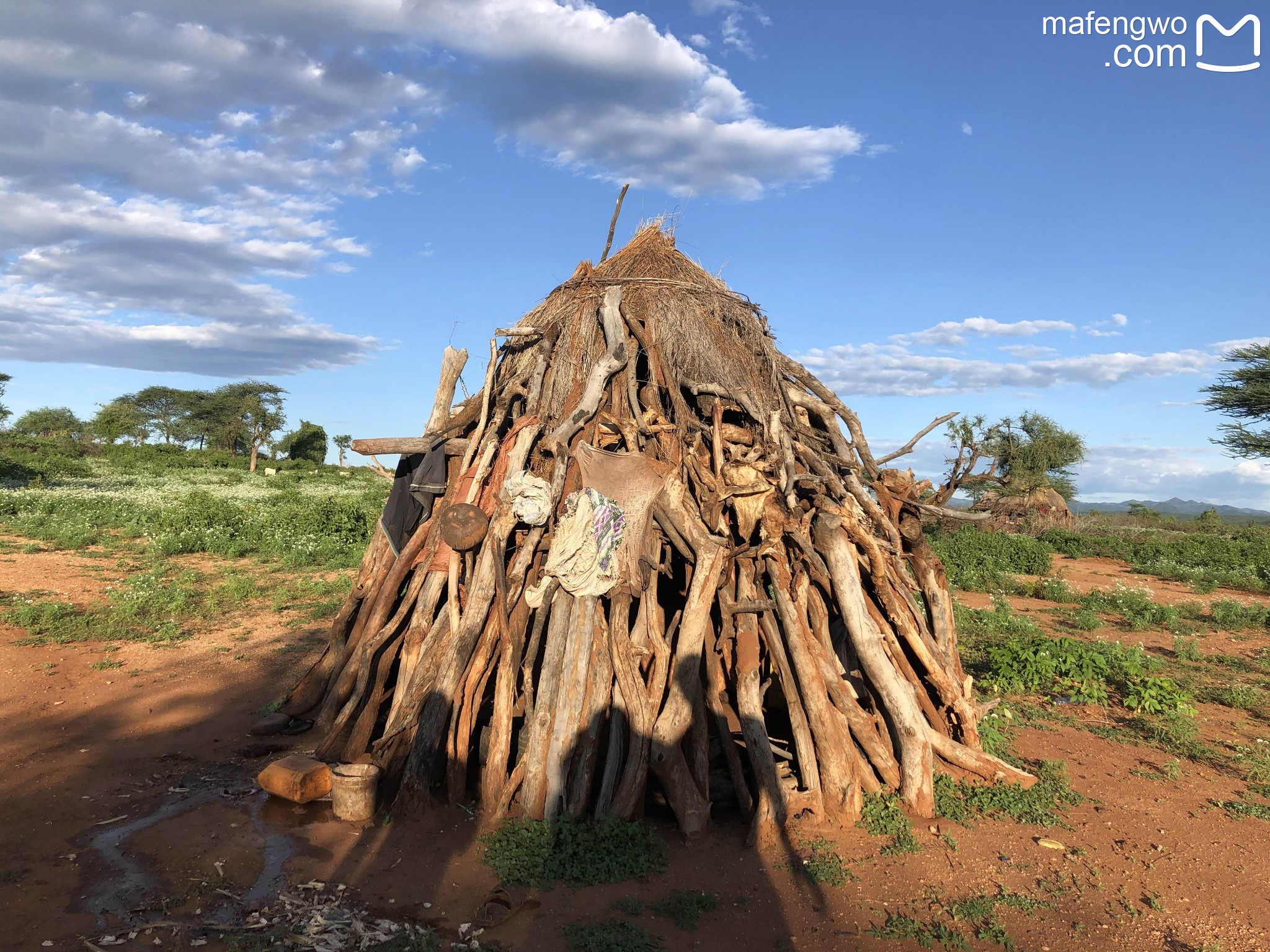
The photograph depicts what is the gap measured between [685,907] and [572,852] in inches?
32.0

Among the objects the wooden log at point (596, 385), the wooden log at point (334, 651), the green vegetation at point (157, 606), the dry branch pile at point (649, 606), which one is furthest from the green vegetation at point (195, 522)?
the wooden log at point (596, 385)

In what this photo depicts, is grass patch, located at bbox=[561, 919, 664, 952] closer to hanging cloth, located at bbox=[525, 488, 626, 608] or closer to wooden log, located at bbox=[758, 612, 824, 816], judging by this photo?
wooden log, located at bbox=[758, 612, 824, 816]

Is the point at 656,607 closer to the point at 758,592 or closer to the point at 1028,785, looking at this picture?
the point at 758,592

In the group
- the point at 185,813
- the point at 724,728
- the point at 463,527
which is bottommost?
the point at 185,813

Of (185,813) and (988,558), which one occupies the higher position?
(988,558)

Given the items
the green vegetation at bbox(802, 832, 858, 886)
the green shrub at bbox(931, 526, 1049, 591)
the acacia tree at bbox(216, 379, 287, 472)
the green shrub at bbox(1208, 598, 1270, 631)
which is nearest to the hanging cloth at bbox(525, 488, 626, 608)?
the green vegetation at bbox(802, 832, 858, 886)

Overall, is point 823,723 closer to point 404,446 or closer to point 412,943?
point 412,943

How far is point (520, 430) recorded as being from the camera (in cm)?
672

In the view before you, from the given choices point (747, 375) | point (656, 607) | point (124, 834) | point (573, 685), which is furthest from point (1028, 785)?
point (124, 834)

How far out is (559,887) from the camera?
4516mm

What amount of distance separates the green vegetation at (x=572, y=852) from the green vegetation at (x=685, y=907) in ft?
1.00

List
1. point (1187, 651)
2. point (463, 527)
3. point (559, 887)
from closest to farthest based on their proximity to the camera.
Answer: point (559, 887) → point (463, 527) → point (1187, 651)

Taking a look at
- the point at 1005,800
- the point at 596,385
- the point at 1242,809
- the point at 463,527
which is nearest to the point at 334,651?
the point at 463,527

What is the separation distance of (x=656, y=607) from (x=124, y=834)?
12.3 feet
